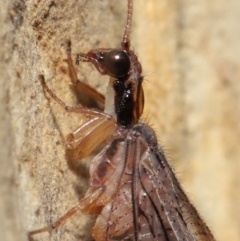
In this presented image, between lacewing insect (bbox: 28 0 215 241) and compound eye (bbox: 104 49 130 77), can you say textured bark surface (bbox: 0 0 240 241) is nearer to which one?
lacewing insect (bbox: 28 0 215 241)

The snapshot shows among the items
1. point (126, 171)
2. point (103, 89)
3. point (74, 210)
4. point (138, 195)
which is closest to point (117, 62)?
point (103, 89)

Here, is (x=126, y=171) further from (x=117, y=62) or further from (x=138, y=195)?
(x=117, y=62)

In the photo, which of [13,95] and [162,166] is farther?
[162,166]

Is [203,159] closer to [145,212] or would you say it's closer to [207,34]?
[207,34]

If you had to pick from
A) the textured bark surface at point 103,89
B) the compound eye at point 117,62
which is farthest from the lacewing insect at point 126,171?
the textured bark surface at point 103,89

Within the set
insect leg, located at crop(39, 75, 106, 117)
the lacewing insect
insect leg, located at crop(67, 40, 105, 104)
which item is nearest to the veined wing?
the lacewing insect

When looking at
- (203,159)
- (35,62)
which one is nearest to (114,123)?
(35,62)
